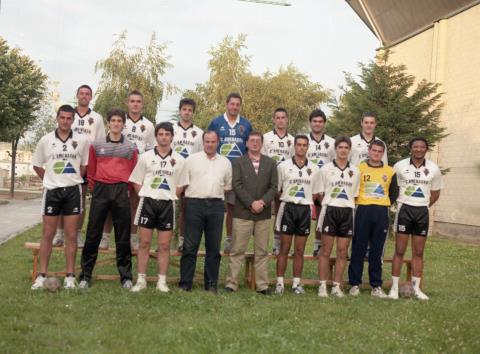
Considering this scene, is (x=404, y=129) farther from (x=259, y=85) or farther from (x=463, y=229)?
(x=259, y=85)

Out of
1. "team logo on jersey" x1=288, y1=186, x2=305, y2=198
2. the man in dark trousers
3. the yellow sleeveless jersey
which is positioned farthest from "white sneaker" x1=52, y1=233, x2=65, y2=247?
the yellow sleeveless jersey

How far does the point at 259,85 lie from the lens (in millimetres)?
37344

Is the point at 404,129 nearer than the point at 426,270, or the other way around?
the point at 426,270

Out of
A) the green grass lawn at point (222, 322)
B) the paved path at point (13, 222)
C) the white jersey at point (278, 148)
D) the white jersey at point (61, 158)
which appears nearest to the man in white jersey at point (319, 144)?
the white jersey at point (278, 148)

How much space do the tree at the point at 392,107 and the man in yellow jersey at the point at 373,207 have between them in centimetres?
1144

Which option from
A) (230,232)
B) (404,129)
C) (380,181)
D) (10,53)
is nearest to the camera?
(380,181)

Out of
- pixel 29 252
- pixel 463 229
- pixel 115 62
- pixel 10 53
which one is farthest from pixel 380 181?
pixel 10 53

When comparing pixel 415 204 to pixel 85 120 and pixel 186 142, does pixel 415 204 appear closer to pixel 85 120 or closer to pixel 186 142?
pixel 186 142

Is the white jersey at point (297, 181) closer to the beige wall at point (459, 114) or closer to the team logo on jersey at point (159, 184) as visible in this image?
the team logo on jersey at point (159, 184)

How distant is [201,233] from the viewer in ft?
26.7

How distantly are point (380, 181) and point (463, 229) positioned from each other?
53.2 ft

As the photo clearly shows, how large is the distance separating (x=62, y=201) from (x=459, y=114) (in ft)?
63.1

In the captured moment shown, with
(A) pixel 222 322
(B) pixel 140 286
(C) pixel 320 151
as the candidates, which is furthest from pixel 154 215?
(C) pixel 320 151

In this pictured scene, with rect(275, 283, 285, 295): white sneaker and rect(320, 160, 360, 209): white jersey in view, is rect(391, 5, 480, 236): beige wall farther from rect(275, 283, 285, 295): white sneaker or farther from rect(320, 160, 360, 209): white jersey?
rect(275, 283, 285, 295): white sneaker
